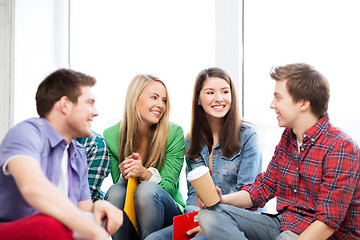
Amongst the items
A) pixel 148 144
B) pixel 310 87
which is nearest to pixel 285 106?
pixel 310 87

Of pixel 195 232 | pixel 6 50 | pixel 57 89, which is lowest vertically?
pixel 195 232

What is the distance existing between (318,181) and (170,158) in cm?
90

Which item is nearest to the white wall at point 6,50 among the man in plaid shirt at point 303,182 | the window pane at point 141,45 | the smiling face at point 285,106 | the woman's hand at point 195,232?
the window pane at point 141,45

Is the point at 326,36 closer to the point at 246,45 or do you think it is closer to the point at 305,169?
the point at 246,45

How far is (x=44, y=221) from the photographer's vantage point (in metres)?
1.23

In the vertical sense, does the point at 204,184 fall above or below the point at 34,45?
below

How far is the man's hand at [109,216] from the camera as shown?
1.52 meters

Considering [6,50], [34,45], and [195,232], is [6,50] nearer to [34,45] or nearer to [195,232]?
[34,45]

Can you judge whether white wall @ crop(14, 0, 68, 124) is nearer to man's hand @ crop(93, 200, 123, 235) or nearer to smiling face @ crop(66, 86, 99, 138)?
smiling face @ crop(66, 86, 99, 138)

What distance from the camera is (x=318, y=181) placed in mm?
1719

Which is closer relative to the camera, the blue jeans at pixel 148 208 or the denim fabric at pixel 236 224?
the denim fabric at pixel 236 224

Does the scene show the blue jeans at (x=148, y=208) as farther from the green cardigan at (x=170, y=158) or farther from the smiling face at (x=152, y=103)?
the smiling face at (x=152, y=103)

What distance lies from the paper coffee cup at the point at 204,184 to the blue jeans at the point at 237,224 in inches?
2.3

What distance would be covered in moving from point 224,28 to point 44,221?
202cm
